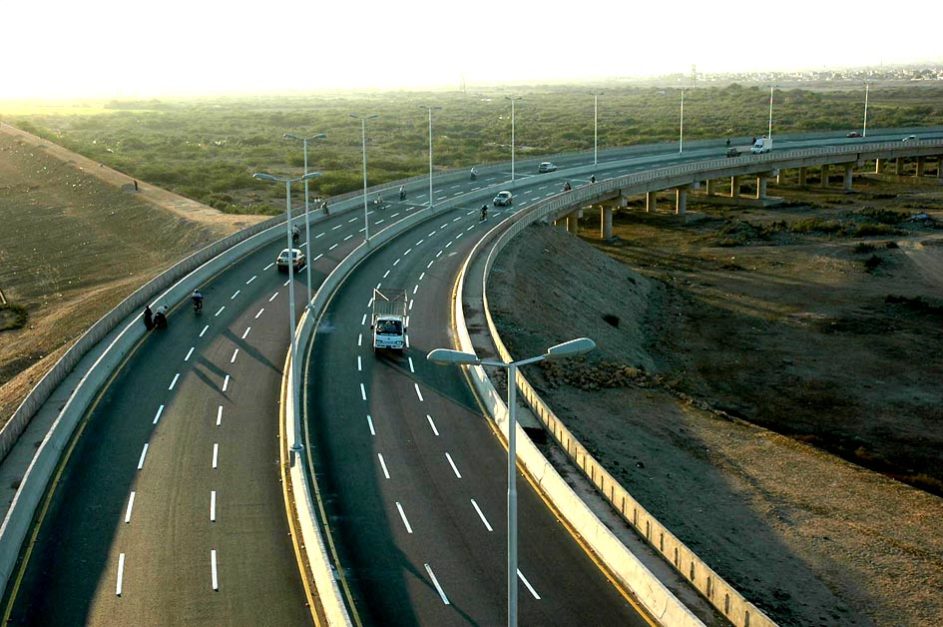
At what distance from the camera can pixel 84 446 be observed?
33812mm

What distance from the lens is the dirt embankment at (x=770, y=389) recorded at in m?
30.2

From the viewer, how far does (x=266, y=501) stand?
2994 cm

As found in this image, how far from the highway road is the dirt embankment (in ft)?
18.8

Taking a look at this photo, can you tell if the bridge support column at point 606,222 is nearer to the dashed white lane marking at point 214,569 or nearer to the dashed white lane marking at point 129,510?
the dashed white lane marking at point 129,510

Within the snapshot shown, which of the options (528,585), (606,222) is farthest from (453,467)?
(606,222)

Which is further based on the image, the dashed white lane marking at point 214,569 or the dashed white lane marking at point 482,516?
the dashed white lane marking at point 482,516

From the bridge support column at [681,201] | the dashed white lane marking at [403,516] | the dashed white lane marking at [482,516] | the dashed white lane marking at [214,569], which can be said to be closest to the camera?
the dashed white lane marking at [214,569]

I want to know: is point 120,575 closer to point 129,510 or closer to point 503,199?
point 129,510

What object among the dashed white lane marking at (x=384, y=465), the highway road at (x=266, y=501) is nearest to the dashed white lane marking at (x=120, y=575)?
the highway road at (x=266, y=501)

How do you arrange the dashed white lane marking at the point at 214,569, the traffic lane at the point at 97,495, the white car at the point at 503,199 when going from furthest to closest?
1. the white car at the point at 503,199
2. the dashed white lane marking at the point at 214,569
3. the traffic lane at the point at 97,495

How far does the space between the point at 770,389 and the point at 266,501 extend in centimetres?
2939

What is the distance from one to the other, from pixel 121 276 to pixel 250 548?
52.5 metres

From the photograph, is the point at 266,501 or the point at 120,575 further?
the point at 266,501

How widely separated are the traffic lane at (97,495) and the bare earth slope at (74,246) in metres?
6.11
